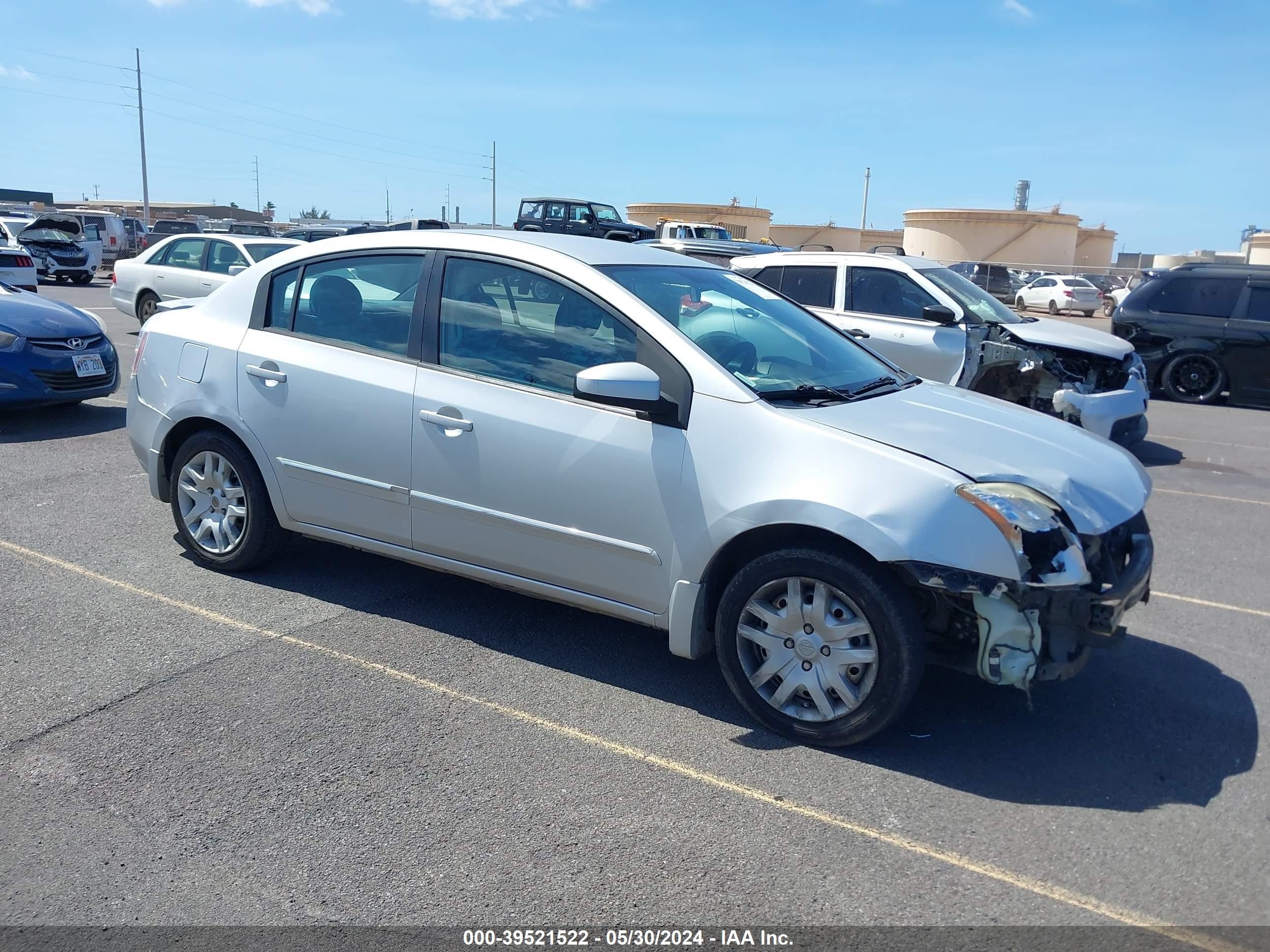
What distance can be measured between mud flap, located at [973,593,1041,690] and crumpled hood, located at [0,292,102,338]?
8291mm

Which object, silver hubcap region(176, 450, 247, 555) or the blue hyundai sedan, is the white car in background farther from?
silver hubcap region(176, 450, 247, 555)

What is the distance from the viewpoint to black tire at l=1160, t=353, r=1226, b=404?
520 inches

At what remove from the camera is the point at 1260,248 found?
43250 millimetres

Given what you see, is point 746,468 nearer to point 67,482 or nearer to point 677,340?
point 677,340

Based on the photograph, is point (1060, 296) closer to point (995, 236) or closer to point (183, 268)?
point (995, 236)

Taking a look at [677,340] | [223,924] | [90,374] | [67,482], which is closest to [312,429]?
[677,340]

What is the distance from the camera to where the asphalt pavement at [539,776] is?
9.65ft

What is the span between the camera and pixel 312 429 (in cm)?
484

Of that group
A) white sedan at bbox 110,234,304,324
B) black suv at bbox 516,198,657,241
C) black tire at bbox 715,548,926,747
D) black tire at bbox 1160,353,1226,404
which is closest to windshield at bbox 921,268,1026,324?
black tire at bbox 1160,353,1226,404

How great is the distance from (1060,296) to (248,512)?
34036 millimetres

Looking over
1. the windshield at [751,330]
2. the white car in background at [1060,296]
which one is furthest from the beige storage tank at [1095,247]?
the windshield at [751,330]

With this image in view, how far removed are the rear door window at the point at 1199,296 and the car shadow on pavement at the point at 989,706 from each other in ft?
32.7

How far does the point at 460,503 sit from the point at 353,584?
1.26 meters

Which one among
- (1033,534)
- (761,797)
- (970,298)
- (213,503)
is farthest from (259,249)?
(1033,534)
